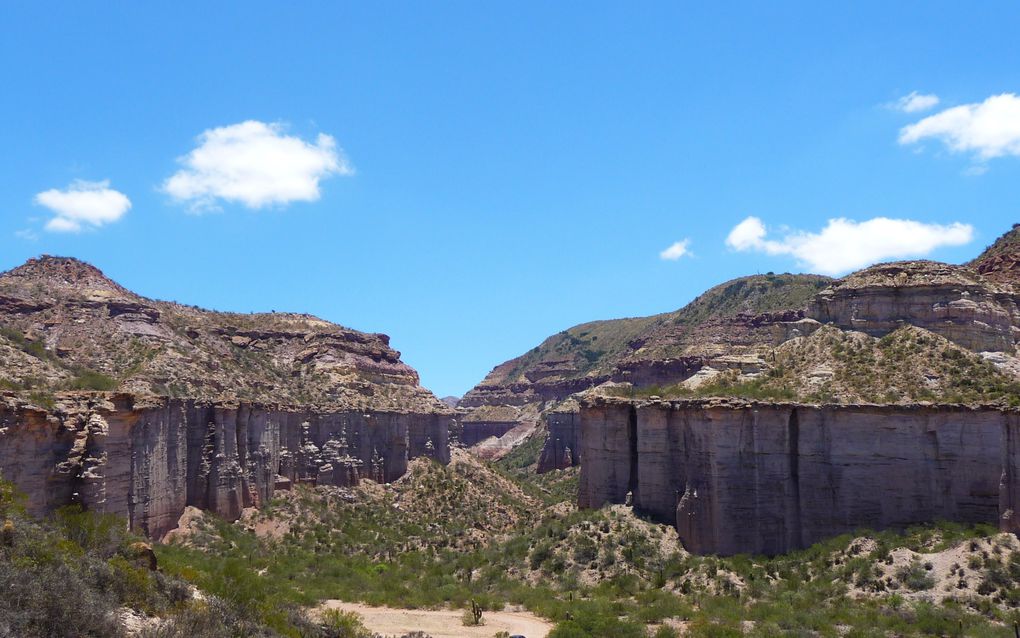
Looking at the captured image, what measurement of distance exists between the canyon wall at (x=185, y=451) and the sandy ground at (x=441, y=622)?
9908 millimetres

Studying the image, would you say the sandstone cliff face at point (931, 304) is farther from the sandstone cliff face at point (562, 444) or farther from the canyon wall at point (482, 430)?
the canyon wall at point (482, 430)

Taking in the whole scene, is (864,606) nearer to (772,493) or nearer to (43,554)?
(772,493)

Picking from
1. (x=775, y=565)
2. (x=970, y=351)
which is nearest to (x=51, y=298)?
(x=775, y=565)

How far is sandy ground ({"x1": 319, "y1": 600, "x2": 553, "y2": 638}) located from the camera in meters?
35.2

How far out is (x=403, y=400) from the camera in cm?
7788

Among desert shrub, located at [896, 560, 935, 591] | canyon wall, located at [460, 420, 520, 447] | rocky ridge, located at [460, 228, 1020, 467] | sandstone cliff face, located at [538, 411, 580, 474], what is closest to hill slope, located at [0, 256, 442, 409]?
rocky ridge, located at [460, 228, 1020, 467]

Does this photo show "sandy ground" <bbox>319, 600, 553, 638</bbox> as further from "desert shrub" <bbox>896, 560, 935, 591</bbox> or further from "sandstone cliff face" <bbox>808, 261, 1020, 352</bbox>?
"sandstone cliff face" <bbox>808, 261, 1020, 352</bbox>

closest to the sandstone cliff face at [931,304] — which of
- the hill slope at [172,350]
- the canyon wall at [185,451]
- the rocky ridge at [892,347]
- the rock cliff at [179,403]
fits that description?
the rocky ridge at [892,347]

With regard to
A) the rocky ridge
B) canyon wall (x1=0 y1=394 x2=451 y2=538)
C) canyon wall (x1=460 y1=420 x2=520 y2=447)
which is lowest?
canyon wall (x1=460 y1=420 x2=520 y2=447)

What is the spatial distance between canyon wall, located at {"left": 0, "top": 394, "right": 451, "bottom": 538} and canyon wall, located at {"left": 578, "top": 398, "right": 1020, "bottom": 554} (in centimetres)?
2374

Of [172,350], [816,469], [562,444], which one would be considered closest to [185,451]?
[172,350]

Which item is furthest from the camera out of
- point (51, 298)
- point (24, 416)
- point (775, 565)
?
point (51, 298)

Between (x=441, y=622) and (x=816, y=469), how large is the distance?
736 inches

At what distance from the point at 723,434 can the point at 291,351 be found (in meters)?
43.1
